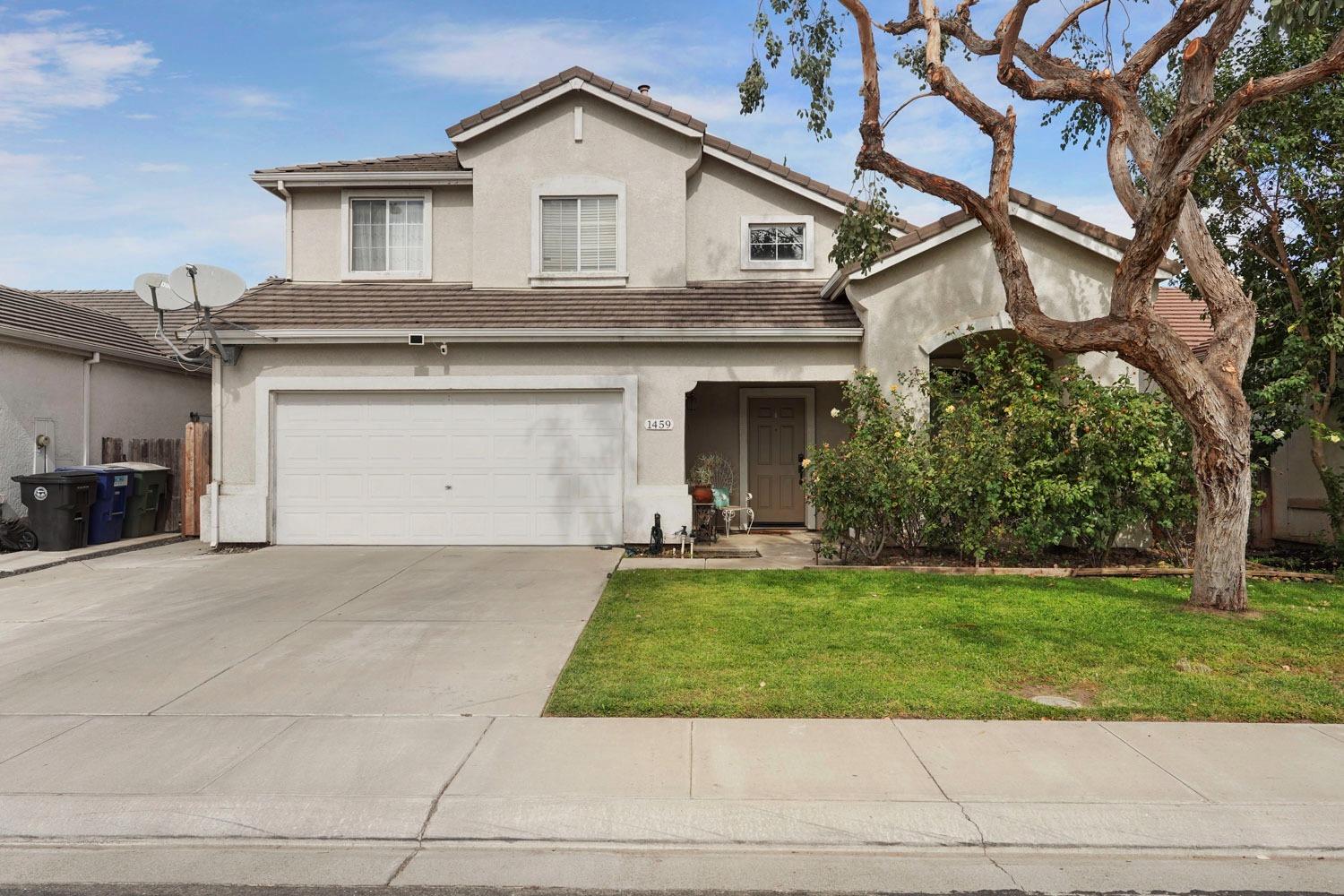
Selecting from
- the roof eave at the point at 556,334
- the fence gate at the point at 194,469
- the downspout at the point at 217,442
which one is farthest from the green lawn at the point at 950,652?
the fence gate at the point at 194,469

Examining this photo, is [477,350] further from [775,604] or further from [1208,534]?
[1208,534]

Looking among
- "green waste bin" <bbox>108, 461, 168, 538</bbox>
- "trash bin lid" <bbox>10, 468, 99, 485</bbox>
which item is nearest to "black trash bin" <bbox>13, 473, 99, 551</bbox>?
"trash bin lid" <bbox>10, 468, 99, 485</bbox>

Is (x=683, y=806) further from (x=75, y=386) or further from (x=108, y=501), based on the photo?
(x=75, y=386)

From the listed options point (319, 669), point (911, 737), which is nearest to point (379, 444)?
point (319, 669)

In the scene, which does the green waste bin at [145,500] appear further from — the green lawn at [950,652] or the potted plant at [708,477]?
the green lawn at [950,652]

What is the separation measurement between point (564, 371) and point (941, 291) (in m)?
5.46

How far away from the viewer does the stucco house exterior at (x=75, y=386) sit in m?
13.2

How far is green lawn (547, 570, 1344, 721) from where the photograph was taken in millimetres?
5879

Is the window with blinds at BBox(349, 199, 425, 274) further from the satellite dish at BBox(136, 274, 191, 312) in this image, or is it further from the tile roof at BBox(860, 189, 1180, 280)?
the tile roof at BBox(860, 189, 1180, 280)

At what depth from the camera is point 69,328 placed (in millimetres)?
14594

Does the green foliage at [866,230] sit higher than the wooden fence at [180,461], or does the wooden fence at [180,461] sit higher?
the green foliage at [866,230]

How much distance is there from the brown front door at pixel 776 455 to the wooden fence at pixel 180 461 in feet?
29.4

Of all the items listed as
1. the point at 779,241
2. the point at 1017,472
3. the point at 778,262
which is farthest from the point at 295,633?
the point at 779,241

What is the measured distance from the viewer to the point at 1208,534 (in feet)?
28.0
